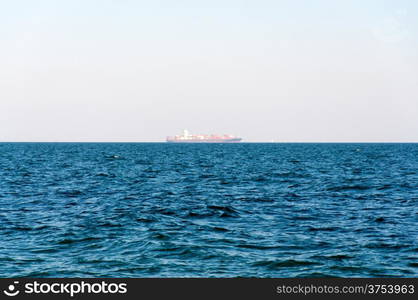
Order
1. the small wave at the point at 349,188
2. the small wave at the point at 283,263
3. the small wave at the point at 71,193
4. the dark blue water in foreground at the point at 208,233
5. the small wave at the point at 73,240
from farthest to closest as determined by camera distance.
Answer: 1. the small wave at the point at 349,188
2. the small wave at the point at 71,193
3. the small wave at the point at 73,240
4. the small wave at the point at 283,263
5. the dark blue water in foreground at the point at 208,233

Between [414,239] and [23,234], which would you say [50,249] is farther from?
[414,239]

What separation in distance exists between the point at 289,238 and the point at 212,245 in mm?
3109

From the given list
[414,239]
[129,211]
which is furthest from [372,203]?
[129,211]

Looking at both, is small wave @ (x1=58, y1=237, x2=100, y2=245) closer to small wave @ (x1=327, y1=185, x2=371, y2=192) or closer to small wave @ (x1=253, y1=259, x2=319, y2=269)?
small wave @ (x1=253, y1=259, x2=319, y2=269)

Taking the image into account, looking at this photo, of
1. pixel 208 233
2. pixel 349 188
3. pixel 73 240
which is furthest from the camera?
pixel 349 188

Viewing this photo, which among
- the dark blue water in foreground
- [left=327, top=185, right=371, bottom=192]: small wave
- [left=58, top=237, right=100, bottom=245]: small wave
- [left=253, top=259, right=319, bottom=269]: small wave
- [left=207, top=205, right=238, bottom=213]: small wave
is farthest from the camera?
[left=327, top=185, right=371, bottom=192]: small wave

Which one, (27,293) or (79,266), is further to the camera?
(79,266)

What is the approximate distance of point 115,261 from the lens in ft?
49.3

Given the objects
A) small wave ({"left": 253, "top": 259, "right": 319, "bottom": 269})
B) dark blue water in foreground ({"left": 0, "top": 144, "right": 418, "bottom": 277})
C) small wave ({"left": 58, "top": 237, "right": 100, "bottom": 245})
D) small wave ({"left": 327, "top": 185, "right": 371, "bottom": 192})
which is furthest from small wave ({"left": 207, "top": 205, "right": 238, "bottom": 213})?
small wave ({"left": 327, "top": 185, "right": 371, "bottom": 192})

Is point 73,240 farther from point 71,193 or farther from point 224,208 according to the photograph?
point 71,193

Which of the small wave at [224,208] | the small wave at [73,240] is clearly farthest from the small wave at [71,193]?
the small wave at [73,240]

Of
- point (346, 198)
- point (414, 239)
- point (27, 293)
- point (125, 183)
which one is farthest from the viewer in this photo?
point (125, 183)

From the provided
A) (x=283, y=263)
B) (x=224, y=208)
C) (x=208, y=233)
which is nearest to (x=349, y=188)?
(x=224, y=208)

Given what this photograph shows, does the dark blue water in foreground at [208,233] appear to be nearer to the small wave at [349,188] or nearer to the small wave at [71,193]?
the small wave at [71,193]
